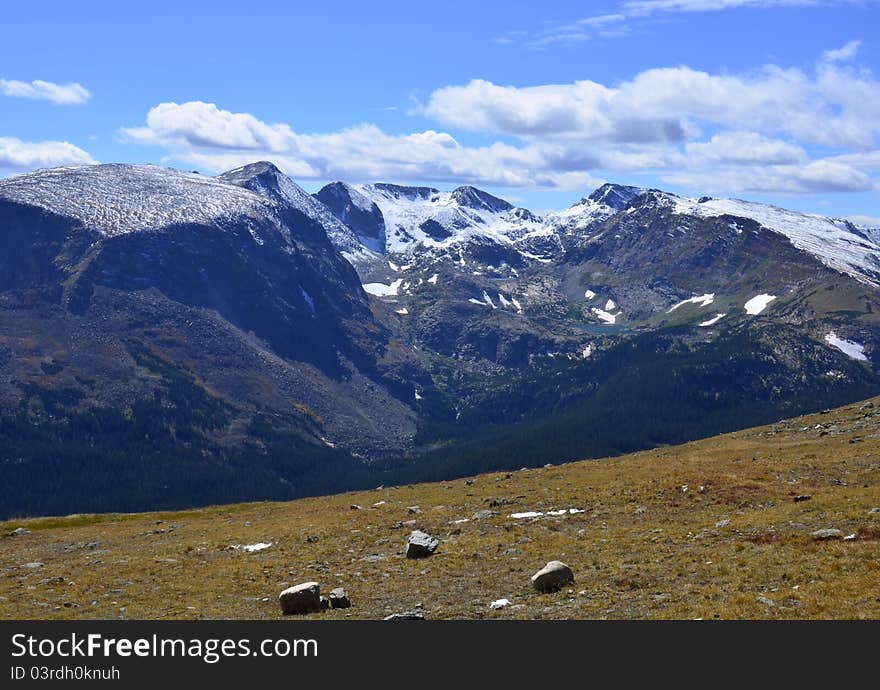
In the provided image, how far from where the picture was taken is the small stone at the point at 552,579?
1313 inches

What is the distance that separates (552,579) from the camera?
3338cm

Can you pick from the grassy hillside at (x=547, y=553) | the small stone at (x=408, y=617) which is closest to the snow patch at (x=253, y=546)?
the grassy hillside at (x=547, y=553)

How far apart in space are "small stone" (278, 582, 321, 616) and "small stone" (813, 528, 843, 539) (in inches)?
890

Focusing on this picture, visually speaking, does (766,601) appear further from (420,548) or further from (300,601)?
(420,548)

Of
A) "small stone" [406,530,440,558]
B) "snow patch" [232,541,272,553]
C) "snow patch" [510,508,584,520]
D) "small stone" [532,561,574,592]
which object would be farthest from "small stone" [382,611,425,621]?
"snow patch" [232,541,272,553]

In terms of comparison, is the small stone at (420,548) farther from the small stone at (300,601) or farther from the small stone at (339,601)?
the small stone at (300,601)

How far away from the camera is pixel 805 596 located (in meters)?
28.5

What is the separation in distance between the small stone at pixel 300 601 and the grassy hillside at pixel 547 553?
1.31m

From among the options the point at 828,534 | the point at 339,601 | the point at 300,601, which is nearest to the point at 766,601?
the point at 828,534

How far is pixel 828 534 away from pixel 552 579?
1350cm

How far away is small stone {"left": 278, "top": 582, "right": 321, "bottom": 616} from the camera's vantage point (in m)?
33.7
